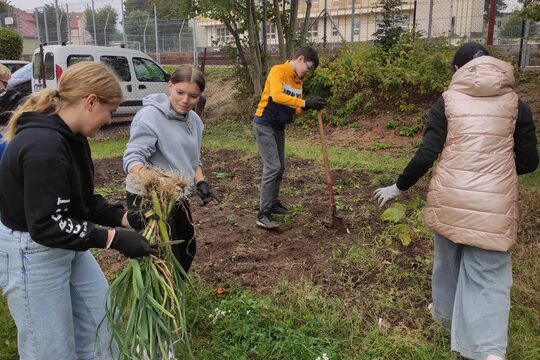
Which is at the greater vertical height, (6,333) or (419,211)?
(419,211)

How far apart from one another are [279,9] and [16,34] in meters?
13.4

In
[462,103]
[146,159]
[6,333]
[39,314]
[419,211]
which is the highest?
[462,103]

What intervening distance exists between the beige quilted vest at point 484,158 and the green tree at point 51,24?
2394cm

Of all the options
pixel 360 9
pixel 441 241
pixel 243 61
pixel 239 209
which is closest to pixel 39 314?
pixel 441 241

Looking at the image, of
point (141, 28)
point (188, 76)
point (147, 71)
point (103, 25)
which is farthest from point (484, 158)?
point (103, 25)

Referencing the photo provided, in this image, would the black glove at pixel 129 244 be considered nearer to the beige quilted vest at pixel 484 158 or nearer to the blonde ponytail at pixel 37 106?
the blonde ponytail at pixel 37 106

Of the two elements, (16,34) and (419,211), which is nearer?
(419,211)

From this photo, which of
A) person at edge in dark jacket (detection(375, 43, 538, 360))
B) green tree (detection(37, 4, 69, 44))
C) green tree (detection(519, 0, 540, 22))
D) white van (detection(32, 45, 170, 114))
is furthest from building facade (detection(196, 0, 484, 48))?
green tree (detection(37, 4, 69, 44))

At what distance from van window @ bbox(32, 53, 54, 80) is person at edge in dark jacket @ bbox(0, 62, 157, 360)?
10315 mm

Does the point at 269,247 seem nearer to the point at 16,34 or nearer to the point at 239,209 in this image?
the point at 239,209

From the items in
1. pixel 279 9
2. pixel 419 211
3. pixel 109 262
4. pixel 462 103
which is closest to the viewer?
pixel 462 103

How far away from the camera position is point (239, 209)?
550 cm

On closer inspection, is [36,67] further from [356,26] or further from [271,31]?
[356,26]

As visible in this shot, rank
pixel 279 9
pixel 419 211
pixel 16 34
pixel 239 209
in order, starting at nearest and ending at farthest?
1. pixel 419 211
2. pixel 239 209
3. pixel 279 9
4. pixel 16 34
